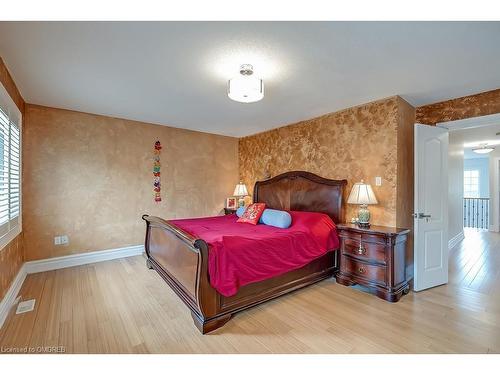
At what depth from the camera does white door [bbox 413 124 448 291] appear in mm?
2764

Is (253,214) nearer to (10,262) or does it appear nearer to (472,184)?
(10,262)

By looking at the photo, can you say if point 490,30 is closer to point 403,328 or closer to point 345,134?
point 345,134

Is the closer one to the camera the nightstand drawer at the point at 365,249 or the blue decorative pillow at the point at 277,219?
the nightstand drawer at the point at 365,249

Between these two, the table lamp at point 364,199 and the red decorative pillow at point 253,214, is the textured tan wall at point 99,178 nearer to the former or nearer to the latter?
the red decorative pillow at point 253,214

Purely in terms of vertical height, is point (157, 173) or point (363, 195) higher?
point (157, 173)

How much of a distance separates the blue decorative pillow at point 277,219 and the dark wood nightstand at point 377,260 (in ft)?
2.14

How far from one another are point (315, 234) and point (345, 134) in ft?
5.08

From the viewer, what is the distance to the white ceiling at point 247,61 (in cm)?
167

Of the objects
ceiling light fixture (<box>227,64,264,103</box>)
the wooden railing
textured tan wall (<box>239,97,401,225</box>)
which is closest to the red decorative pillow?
textured tan wall (<box>239,97,401,225</box>)

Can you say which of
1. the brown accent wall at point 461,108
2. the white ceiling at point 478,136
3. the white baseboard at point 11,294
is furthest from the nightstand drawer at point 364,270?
the white baseboard at point 11,294

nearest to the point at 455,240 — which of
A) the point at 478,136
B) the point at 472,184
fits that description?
the point at 478,136

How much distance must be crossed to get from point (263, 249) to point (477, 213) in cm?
813

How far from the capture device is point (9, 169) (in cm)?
244

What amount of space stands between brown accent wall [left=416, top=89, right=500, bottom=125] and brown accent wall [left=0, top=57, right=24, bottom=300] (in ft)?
15.8
